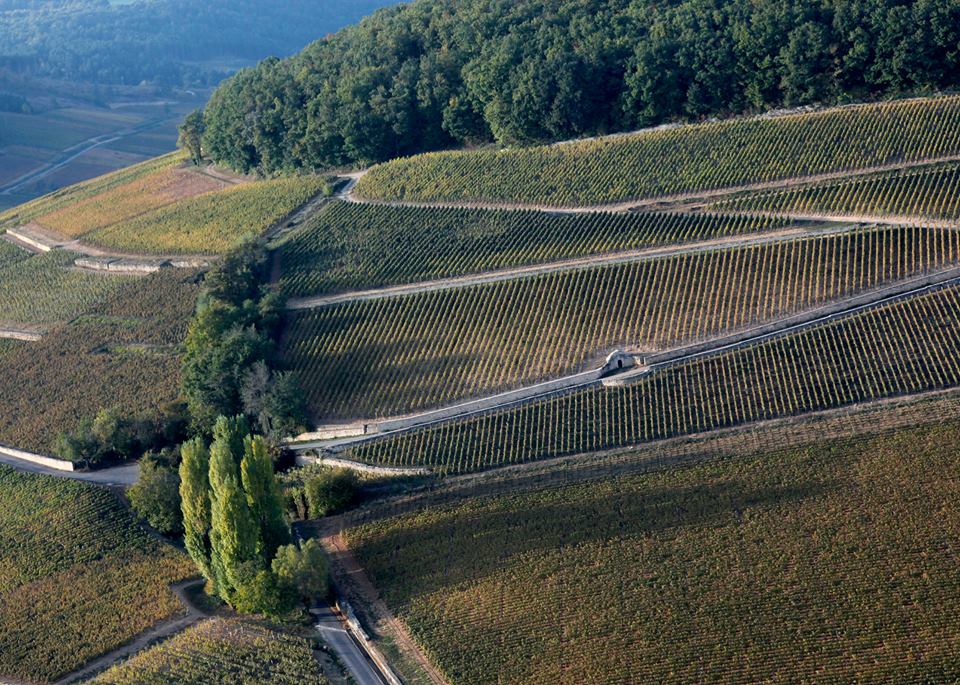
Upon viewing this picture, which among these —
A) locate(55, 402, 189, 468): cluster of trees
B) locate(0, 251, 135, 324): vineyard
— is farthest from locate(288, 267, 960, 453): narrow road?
locate(0, 251, 135, 324): vineyard

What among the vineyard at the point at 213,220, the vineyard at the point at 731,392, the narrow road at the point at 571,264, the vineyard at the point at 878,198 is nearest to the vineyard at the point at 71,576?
the vineyard at the point at 731,392

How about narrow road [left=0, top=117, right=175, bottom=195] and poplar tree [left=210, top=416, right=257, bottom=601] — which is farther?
narrow road [left=0, top=117, right=175, bottom=195]

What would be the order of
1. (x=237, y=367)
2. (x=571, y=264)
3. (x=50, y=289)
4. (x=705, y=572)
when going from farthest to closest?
1. (x=50, y=289)
2. (x=571, y=264)
3. (x=237, y=367)
4. (x=705, y=572)

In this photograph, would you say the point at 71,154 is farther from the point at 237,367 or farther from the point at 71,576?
the point at 71,576

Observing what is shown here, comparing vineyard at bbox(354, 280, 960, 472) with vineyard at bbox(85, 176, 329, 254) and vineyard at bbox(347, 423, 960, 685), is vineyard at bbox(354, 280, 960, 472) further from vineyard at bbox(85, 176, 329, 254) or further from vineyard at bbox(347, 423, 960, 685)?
vineyard at bbox(85, 176, 329, 254)

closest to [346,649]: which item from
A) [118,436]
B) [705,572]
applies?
[705,572]

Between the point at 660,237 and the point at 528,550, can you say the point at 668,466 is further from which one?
the point at 660,237

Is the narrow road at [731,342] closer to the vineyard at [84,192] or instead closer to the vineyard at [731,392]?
the vineyard at [731,392]
